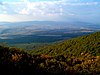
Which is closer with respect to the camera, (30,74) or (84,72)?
(30,74)

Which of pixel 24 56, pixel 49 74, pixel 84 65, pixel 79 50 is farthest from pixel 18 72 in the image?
pixel 79 50

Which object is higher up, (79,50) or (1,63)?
(1,63)

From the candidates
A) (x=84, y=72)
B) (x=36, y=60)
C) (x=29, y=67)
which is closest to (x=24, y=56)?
(x=36, y=60)

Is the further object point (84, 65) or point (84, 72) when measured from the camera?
point (84, 65)

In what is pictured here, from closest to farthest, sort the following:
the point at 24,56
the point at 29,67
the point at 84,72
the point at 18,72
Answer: the point at 18,72 < the point at 29,67 < the point at 84,72 < the point at 24,56

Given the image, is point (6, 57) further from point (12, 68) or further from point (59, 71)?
point (59, 71)

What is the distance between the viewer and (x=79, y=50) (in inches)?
2080

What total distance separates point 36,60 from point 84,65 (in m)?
3.16

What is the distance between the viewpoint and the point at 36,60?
693 inches

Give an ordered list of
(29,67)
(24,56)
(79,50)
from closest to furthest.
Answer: (29,67), (24,56), (79,50)

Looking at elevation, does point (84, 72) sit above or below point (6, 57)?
below

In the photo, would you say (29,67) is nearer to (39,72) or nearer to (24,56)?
(39,72)

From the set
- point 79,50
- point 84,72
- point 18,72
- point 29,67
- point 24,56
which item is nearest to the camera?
point 18,72

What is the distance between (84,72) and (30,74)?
3.46 meters
